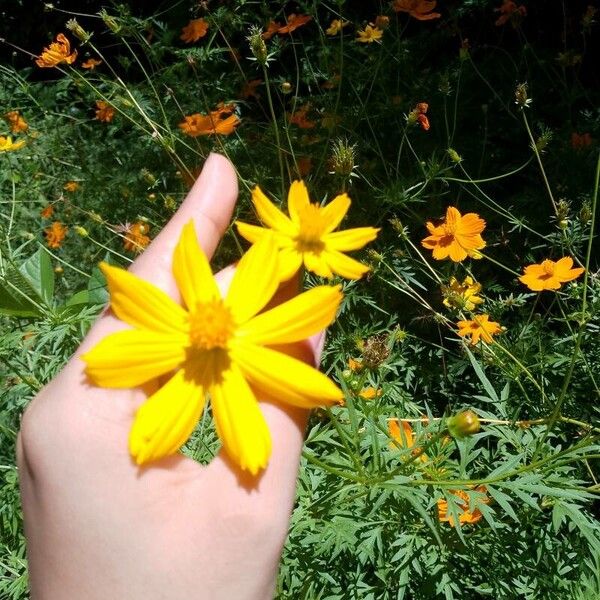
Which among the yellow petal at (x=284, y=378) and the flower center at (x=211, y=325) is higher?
the flower center at (x=211, y=325)

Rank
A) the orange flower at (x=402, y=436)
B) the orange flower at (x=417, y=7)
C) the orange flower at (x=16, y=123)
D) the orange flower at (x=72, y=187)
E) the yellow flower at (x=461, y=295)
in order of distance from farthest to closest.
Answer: the orange flower at (x=16, y=123)
the orange flower at (x=72, y=187)
the orange flower at (x=417, y=7)
the yellow flower at (x=461, y=295)
the orange flower at (x=402, y=436)

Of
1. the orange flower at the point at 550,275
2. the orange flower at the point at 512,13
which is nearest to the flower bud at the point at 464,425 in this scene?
the orange flower at the point at 550,275

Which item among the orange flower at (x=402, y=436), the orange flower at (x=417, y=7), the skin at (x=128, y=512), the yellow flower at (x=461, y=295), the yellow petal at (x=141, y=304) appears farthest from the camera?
the orange flower at (x=417, y=7)

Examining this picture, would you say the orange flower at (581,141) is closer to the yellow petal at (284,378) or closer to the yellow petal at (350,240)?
the yellow petal at (350,240)

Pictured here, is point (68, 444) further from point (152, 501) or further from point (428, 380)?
point (428, 380)

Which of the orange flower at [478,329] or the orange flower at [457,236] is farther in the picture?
the orange flower at [457,236]

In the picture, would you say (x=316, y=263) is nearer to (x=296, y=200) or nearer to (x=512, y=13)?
(x=296, y=200)

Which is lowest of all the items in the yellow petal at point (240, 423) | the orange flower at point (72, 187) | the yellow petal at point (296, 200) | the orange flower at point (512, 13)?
the orange flower at point (72, 187)
